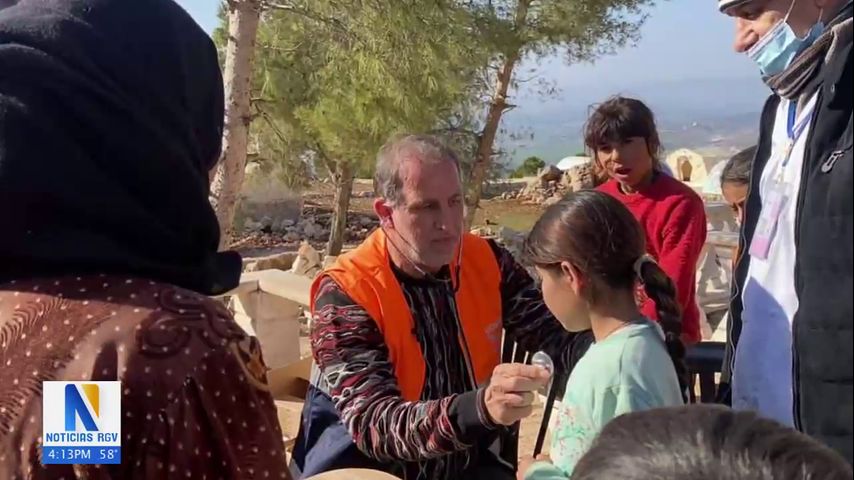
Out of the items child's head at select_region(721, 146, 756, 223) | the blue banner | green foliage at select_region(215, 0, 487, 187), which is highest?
green foliage at select_region(215, 0, 487, 187)

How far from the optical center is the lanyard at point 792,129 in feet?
5.67

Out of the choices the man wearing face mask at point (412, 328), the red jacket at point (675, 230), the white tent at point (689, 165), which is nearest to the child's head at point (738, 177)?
the red jacket at point (675, 230)

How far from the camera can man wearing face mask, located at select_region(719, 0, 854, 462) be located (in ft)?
4.73

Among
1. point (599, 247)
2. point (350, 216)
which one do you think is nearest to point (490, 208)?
point (350, 216)

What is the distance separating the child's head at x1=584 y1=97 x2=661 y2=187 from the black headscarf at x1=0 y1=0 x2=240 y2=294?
2291 mm

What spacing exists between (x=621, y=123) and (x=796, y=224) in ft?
5.51

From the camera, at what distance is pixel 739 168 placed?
3.10 m

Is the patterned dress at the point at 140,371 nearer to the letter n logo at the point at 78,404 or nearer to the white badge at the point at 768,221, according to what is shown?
the letter n logo at the point at 78,404

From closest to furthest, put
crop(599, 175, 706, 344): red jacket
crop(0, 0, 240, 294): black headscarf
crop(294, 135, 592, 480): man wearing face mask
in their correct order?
crop(0, 0, 240, 294): black headscarf < crop(294, 135, 592, 480): man wearing face mask < crop(599, 175, 706, 344): red jacket

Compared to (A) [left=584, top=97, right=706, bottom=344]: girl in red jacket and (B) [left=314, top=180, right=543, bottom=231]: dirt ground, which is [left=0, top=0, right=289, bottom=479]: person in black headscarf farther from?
(B) [left=314, top=180, right=543, bottom=231]: dirt ground

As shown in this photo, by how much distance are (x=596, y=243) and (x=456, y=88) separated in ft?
25.0

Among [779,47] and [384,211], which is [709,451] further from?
[384,211]

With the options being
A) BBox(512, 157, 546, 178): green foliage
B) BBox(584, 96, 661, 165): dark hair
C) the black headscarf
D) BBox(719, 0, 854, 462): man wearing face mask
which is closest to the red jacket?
BBox(584, 96, 661, 165): dark hair

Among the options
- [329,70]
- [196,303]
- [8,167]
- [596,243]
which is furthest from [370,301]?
[329,70]
